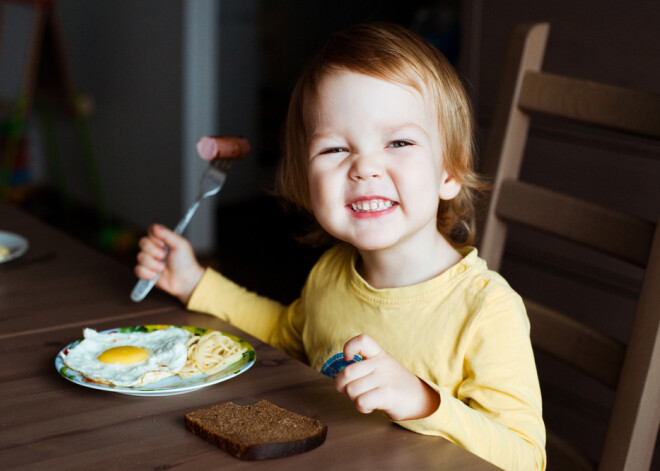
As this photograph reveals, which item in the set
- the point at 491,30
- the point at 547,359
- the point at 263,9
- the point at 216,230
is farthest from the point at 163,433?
the point at 263,9

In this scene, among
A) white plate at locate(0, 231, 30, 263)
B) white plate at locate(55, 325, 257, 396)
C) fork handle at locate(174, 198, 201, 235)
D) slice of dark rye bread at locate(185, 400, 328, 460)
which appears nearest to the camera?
slice of dark rye bread at locate(185, 400, 328, 460)

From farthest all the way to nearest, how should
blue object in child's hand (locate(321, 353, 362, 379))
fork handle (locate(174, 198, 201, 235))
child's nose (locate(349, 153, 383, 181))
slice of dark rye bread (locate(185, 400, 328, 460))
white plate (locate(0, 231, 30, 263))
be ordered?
1. white plate (locate(0, 231, 30, 263))
2. fork handle (locate(174, 198, 201, 235))
3. blue object in child's hand (locate(321, 353, 362, 379))
4. child's nose (locate(349, 153, 383, 181))
5. slice of dark rye bread (locate(185, 400, 328, 460))

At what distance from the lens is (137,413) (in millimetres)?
815

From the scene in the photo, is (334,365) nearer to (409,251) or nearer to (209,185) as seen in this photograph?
(409,251)

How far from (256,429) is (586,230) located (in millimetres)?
644

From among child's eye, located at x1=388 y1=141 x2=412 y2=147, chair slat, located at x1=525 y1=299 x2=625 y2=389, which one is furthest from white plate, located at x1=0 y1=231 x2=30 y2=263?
chair slat, located at x1=525 y1=299 x2=625 y2=389

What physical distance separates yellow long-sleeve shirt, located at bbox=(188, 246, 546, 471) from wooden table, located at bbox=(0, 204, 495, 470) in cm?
6

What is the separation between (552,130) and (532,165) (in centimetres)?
10

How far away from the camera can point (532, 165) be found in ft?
6.89

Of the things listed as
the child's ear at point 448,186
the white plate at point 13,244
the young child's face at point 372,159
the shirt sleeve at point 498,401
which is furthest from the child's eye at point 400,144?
the white plate at point 13,244

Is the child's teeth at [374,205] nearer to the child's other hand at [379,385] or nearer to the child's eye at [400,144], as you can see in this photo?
the child's eye at [400,144]

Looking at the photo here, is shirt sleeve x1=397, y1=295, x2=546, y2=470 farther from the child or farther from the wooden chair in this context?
the wooden chair

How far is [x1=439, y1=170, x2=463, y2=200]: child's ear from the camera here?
110 cm

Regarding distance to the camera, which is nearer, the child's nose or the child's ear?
the child's nose
